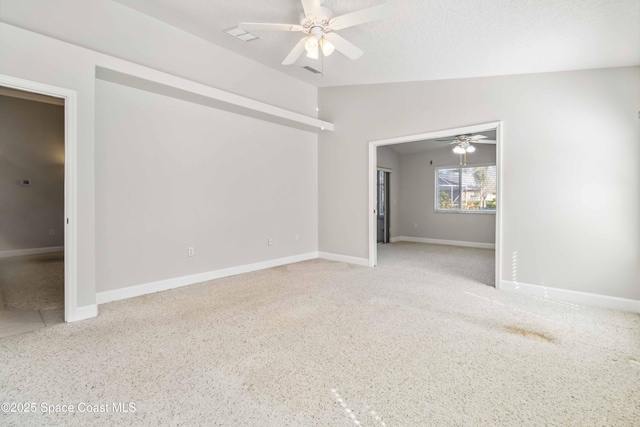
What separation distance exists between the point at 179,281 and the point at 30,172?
530 centimetres

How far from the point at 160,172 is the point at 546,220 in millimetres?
4586

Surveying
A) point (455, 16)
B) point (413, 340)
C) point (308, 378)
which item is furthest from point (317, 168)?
point (308, 378)

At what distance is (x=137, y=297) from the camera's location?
3.41 meters

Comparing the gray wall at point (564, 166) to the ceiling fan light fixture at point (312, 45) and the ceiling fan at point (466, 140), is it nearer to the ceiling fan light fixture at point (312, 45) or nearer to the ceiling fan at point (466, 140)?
the ceiling fan at point (466, 140)

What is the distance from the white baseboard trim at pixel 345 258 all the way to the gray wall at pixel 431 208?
3.76 meters

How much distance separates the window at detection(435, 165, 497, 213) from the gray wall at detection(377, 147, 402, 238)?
1074 mm

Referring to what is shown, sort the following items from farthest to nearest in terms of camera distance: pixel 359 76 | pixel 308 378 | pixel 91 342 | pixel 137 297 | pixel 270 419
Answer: pixel 359 76 → pixel 137 297 → pixel 91 342 → pixel 308 378 → pixel 270 419

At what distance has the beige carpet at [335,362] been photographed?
1.58m

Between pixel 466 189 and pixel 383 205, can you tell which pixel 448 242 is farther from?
pixel 383 205

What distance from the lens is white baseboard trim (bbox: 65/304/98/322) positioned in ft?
8.97

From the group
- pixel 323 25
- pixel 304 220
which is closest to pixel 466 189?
pixel 304 220

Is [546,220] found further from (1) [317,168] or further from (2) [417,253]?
(1) [317,168]

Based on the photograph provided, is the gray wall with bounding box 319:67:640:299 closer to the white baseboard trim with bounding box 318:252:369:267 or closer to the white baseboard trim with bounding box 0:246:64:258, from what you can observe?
the white baseboard trim with bounding box 318:252:369:267

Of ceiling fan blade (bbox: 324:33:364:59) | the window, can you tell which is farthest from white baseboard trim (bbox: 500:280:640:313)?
the window
